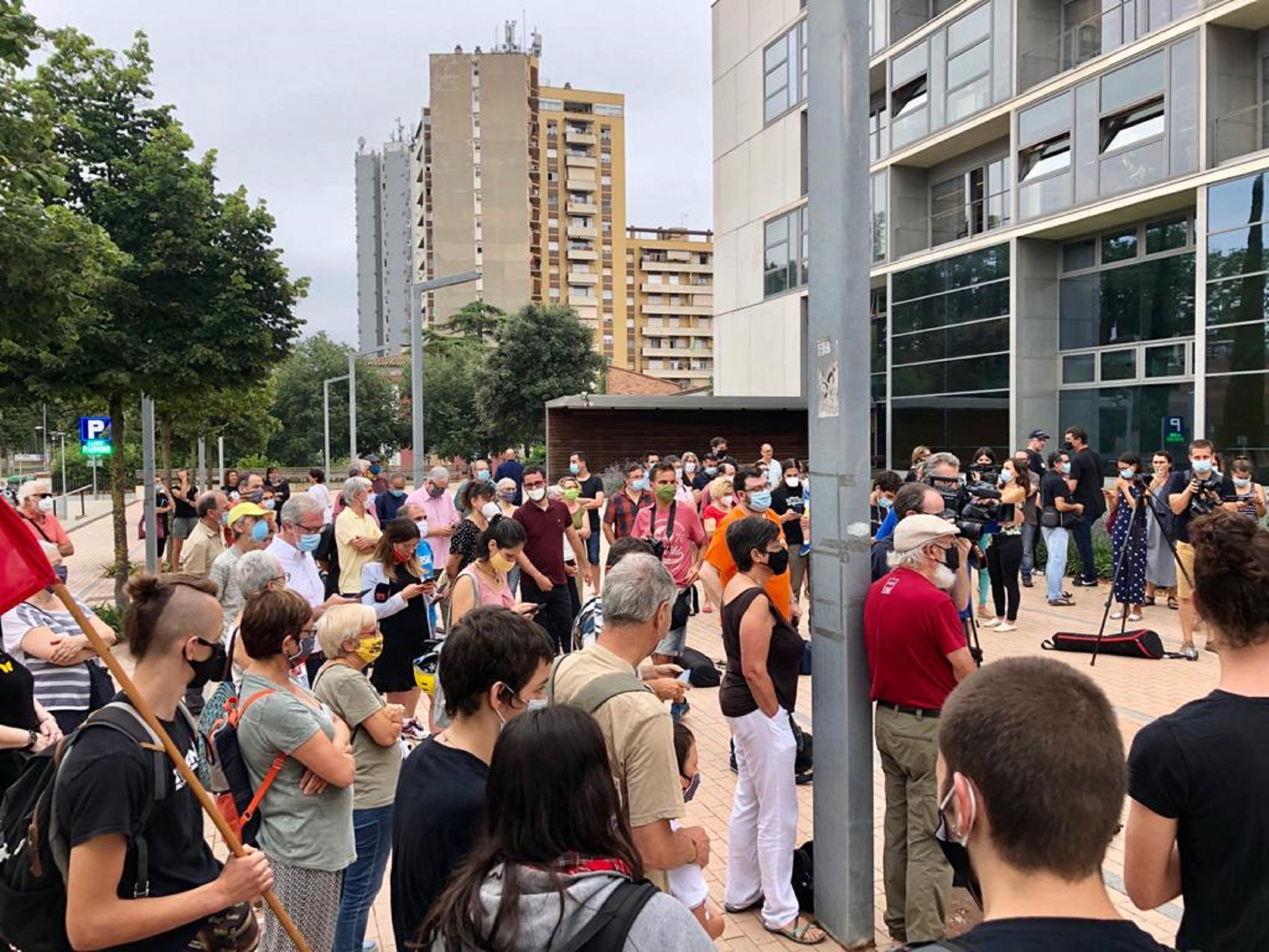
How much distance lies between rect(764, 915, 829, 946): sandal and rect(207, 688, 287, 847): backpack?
2.45 m

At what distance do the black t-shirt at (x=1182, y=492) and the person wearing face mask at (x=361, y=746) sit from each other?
9591mm

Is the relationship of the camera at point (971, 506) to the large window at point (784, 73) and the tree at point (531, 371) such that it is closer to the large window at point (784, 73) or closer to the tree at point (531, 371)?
the large window at point (784, 73)

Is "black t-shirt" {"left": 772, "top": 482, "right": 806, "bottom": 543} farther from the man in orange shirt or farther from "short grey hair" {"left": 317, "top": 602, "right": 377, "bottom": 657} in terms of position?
"short grey hair" {"left": 317, "top": 602, "right": 377, "bottom": 657}

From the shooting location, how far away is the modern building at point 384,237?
11556cm

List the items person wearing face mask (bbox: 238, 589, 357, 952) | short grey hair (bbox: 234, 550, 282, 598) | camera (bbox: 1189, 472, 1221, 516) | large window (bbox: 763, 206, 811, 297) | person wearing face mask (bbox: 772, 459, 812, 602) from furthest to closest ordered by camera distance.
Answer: large window (bbox: 763, 206, 811, 297) → camera (bbox: 1189, 472, 1221, 516) → person wearing face mask (bbox: 772, 459, 812, 602) → short grey hair (bbox: 234, 550, 282, 598) → person wearing face mask (bbox: 238, 589, 357, 952)

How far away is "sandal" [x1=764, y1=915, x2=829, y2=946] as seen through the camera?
4.15 meters

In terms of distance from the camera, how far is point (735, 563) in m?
4.47

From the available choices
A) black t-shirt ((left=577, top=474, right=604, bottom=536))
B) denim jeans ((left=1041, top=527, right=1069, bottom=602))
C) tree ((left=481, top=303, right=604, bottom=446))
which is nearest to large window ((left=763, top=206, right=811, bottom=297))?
black t-shirt ((left=577, top=474, right=604, bottom=536))

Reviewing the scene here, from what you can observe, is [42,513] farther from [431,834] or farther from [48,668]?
[431,834]

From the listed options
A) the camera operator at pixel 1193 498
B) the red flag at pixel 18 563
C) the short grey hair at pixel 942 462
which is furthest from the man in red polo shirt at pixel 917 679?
the camera operator at pixel 1193 498

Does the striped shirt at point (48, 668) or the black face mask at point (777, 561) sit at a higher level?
the black face mask at point (777, 561)

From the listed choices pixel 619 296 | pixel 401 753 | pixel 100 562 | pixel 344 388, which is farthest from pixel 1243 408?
pixel 619 296

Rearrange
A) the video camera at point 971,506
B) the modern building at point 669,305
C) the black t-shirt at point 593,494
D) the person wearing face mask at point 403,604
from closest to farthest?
the video camera at point 971,506 < the person wearing face mask at point 403,604 < the black t-shirt at point 593,494 < the modern building at point 669,305

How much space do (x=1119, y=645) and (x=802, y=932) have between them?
6.88 metres
